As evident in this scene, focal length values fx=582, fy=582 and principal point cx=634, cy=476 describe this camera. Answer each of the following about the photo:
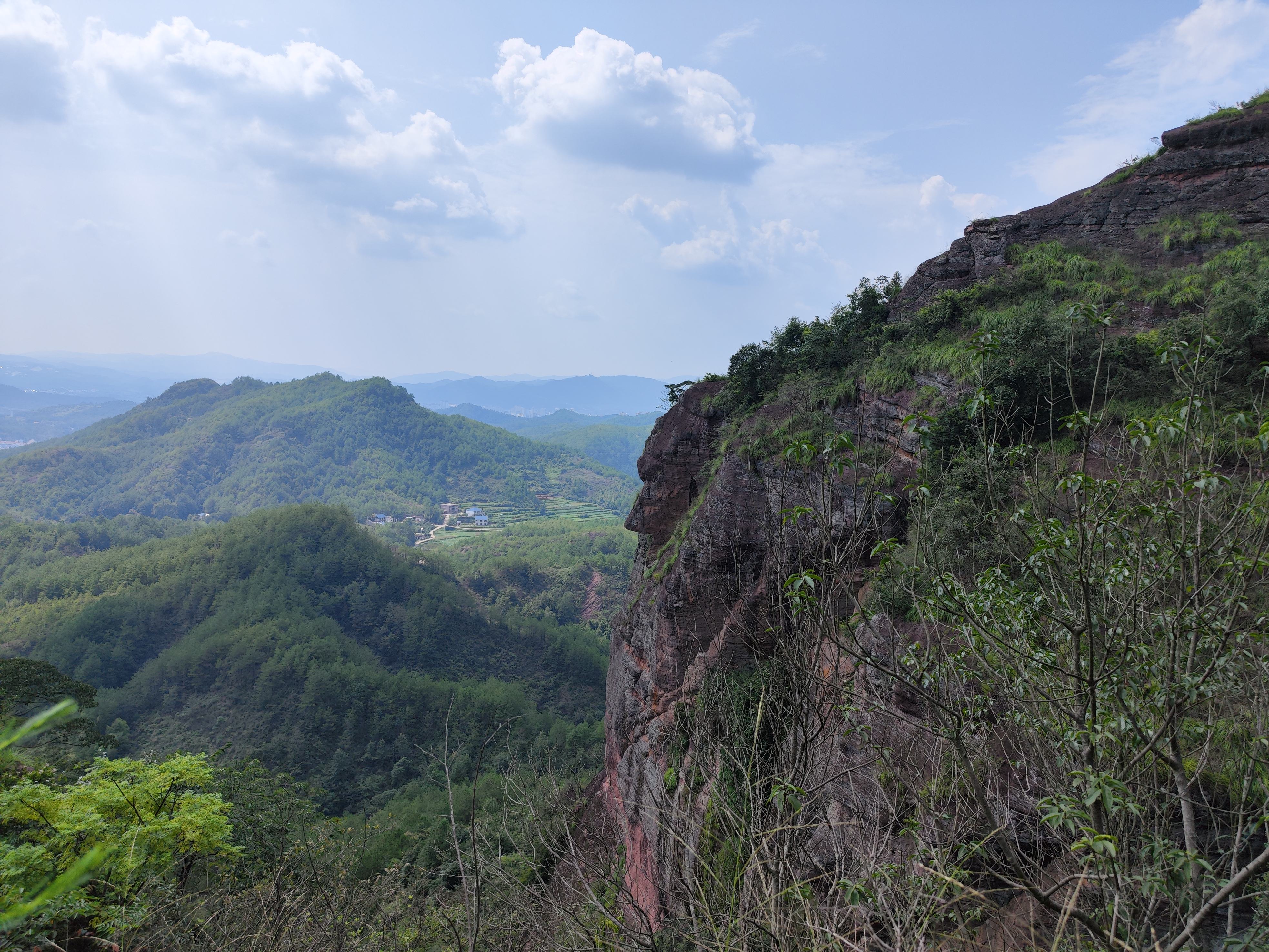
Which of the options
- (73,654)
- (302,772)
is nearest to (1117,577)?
(302,772)

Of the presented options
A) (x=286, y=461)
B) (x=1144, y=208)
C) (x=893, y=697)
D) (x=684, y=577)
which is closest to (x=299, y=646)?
(x=684, y=577)

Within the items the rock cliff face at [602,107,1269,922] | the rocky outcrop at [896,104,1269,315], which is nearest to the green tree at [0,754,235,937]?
the rock cliff face at [602,107,1269,922]

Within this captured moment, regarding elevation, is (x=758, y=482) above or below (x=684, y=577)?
above

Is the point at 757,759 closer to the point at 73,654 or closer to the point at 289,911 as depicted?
the point at 289,911

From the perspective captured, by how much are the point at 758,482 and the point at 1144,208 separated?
10699 millimetres

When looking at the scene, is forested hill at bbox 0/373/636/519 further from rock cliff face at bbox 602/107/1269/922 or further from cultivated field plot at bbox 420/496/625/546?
rock cliff face at bbox 602/107/1269/922

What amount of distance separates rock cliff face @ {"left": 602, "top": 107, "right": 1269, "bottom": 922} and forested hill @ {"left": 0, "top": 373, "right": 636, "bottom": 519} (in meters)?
124

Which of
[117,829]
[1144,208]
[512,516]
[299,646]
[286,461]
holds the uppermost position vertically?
[1144,208]

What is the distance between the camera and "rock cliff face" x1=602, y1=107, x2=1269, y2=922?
11.9m

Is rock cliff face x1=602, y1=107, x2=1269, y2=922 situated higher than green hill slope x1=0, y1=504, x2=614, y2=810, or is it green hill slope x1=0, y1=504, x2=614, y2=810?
rock cliff face x1=602, y1=107, x2=1269, y2=922

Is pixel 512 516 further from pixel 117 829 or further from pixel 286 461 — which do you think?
pixel 117 829

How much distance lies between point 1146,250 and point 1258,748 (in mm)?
12761

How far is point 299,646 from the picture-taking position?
44.6 metres

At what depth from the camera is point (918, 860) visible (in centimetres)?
322
